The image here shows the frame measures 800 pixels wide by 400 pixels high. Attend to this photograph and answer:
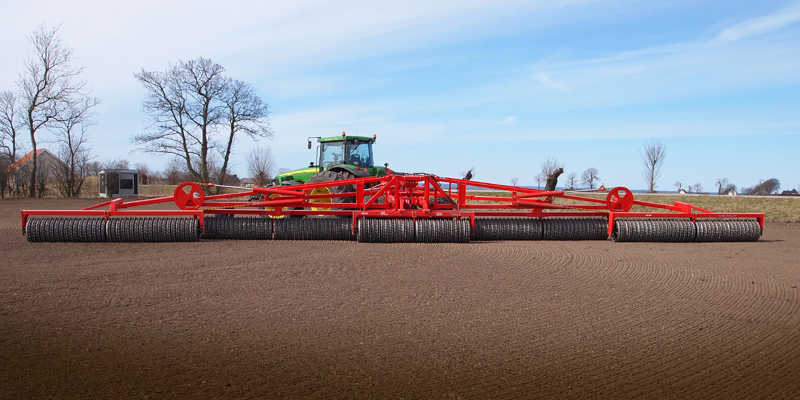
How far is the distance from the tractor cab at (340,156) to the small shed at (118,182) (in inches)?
999

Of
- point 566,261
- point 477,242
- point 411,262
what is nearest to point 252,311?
point 411,262

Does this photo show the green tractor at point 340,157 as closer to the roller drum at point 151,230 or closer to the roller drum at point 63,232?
the roller drum at point 151,230

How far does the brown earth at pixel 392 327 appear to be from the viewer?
3.07m

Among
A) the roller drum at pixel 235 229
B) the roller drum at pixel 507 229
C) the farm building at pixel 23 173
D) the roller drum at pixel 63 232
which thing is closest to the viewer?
the roller drum at pixel 63 232

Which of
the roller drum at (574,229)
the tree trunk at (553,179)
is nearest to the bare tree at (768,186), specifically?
the tree trunk at (553,179)

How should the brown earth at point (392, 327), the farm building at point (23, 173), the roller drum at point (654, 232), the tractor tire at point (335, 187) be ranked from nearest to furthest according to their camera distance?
the brown earth at point (392, 327), the roller drum at point (654, 232), the tractor tire at point (335, 187), the farm building at point (23, 173)

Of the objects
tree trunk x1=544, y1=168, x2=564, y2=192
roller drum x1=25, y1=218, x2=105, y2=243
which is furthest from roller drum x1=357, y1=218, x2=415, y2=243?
tree trunk x1=544, y1=168, x2=564, y2=192

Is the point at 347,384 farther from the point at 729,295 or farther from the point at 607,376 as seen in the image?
the point at 729,295

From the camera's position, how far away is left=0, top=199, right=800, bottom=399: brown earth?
Answer: 10.1ft

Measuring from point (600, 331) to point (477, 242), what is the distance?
4.90 metres

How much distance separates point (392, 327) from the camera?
4078 millimetres

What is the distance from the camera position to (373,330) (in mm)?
3994

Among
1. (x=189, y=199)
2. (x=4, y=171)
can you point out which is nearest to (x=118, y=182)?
(x=4, y=171)

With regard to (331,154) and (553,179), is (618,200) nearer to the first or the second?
(331,154)
